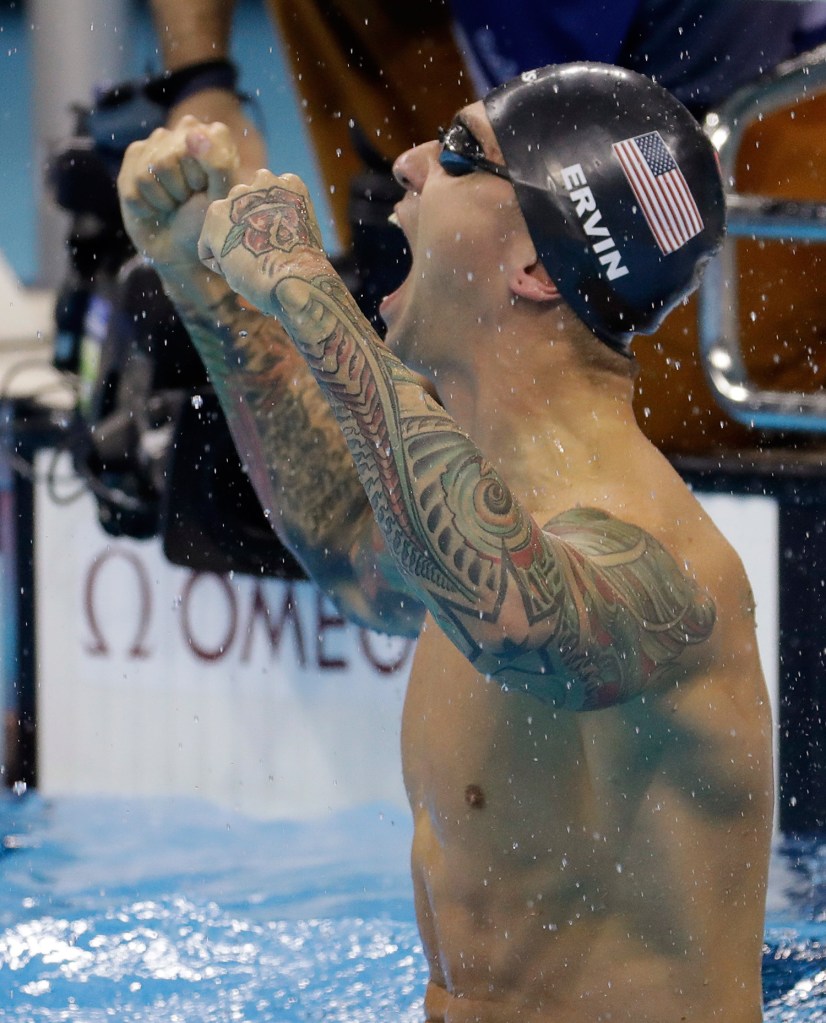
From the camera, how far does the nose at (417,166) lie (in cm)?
221

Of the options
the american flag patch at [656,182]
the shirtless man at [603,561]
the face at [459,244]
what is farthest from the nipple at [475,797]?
the american flag patch at [656,182]

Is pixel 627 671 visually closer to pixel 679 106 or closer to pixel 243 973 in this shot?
pixel 679 106

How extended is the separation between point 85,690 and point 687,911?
2.91 metres

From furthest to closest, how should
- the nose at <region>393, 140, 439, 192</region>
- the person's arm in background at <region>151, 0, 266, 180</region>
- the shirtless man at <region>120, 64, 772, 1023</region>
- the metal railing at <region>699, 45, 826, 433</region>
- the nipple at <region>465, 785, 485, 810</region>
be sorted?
the person's arm in background at <region>151, 0, 266, 180</region> → the metal railing at <region>699, 45, 826, 433</region> → the nose at <region>393, 140, 439, 192</region> → the nipple at <region>465, 785, 485, 810</region> → the shirtless man at <region>120, 64, 772, 1023</region>

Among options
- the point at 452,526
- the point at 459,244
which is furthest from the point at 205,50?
the point at 452,526

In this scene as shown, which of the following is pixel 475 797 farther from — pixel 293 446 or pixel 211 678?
pixel 211 678

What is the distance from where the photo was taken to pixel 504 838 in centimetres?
207

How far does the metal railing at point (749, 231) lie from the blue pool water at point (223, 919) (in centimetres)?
113

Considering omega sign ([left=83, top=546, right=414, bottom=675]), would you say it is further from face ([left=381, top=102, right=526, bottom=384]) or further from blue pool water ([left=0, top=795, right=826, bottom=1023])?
face ([left=381, top=102, right=526, bottom=384])

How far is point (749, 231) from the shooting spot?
3266 millimetres

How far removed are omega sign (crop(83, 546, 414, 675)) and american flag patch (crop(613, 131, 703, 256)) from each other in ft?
6.86

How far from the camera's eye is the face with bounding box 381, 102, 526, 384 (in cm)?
213

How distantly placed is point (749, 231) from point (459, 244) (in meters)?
1.31

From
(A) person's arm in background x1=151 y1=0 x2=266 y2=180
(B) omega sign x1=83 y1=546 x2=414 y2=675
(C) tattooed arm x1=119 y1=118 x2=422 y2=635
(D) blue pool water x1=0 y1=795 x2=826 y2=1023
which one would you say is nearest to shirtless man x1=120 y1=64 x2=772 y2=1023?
(C) tattooed arm x1=119 y1=118 x2=422 y2=635
